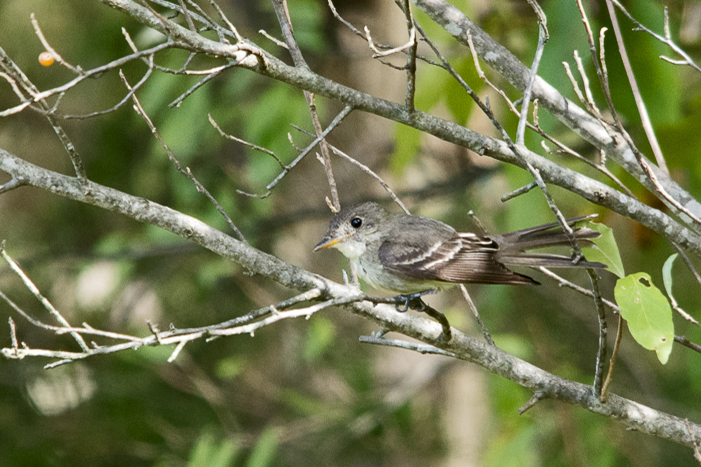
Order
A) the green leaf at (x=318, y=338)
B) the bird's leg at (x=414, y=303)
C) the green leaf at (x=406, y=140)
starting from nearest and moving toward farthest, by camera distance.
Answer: the bird's leg at (x=414, y=303) < the green leaf at (x=406, y=140) < the green leaf at (x=318, y=338)

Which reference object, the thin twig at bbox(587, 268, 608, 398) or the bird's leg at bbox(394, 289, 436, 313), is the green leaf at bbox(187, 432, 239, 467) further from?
the thin twig at bbox(587, 268, 608, 398)

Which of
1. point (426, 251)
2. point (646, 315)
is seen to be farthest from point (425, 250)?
point (646, 315)

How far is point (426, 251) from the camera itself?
3.58 m

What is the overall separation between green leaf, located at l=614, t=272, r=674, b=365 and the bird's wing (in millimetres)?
952

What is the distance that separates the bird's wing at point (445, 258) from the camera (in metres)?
3.26

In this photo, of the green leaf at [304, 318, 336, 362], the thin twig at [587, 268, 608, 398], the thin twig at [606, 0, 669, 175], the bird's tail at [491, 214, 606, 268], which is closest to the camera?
the thin twig at [587, 268, 608, 398]

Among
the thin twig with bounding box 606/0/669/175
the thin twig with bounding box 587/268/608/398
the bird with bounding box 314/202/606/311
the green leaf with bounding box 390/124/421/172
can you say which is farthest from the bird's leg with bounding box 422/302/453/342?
the green leaf with bounding box 390/124/421/172

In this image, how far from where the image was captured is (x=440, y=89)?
4.10 meters

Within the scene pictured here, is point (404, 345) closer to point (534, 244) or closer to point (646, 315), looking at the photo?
point (646, 315)

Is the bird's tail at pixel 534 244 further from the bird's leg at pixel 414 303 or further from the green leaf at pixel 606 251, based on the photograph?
the bird's leg at pixel 414 303

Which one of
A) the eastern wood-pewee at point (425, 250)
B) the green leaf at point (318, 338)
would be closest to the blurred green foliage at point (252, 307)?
the green leaf at point (318, 338)

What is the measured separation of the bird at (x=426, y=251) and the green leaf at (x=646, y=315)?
61 cm

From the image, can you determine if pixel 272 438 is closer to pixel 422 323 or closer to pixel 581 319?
pixel 422 323

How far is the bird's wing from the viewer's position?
10.7ft
